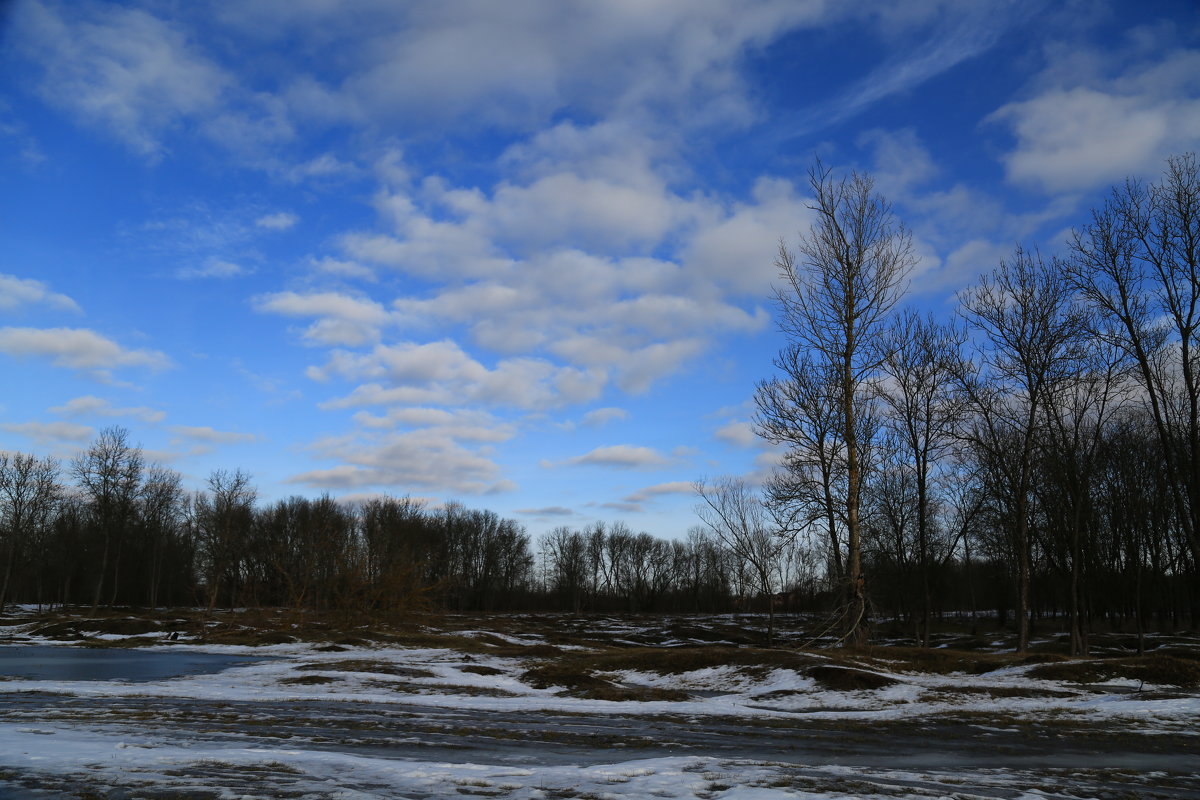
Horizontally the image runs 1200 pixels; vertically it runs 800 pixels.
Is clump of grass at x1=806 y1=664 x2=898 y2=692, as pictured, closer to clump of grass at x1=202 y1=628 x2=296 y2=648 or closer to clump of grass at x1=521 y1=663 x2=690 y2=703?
clump of grass at x1=521 y1=663 x2=690 y2=703

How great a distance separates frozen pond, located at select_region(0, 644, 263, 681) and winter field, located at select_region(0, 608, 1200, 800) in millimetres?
237

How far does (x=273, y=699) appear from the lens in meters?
15.6

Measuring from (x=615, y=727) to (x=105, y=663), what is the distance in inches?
805

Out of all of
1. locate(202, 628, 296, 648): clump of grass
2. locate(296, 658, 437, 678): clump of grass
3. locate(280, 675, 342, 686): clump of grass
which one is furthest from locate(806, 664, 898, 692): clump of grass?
locate(202, 628, 296, 648): clump of grass

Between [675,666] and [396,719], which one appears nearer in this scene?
[396,719]

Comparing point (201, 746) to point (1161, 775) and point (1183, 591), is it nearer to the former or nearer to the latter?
point (1161, 775)

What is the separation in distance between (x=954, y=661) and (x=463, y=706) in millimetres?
13849

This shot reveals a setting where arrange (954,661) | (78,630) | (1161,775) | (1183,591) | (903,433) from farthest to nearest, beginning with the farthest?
(1183,591)
(78,630)
(903,433)
(954,661)
(1161,775)

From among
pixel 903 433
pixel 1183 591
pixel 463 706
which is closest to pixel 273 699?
pixel 463 706

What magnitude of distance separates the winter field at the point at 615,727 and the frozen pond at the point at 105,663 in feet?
0.78

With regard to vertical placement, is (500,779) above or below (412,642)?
above

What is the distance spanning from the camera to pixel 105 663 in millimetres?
24391

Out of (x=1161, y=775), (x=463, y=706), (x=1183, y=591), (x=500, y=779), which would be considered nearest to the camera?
(x=500, y=779)

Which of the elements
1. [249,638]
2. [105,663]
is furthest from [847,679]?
[249,638]
